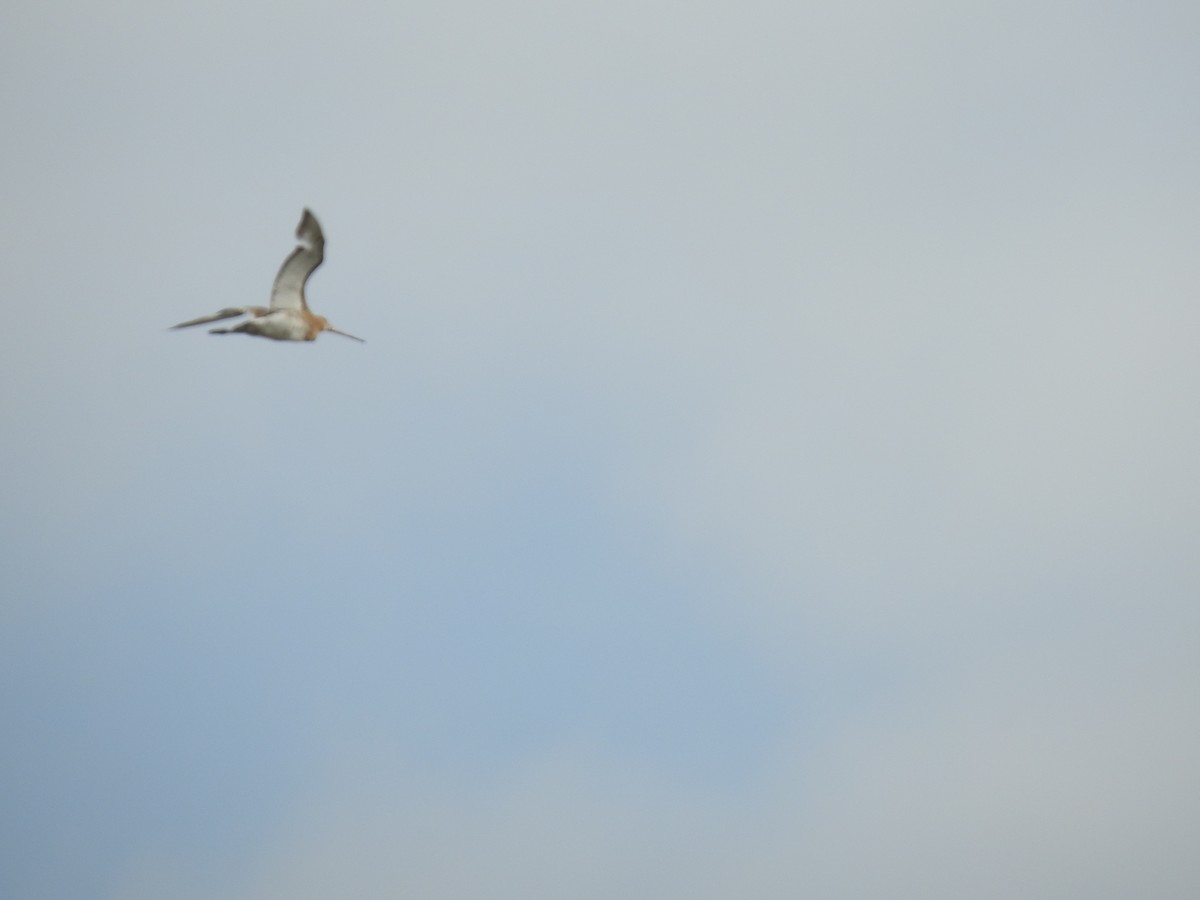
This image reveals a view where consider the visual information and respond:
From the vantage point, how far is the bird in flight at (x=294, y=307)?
5128 centimetres

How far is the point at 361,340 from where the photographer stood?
52.0 m

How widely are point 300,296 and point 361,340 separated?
3.06 metres

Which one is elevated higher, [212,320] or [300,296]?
[300,296]

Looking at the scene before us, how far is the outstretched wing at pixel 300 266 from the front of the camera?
51250mm

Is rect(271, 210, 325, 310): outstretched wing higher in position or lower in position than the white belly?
higher

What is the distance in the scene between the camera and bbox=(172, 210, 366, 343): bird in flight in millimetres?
51281

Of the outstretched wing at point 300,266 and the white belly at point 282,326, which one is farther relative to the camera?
the white belly at point 282,326

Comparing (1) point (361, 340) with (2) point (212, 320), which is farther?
(1) point (361, 340)

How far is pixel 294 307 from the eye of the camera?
5278 centimetres

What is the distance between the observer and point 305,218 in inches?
2010

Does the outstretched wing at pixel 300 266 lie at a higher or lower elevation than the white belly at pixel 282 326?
higher

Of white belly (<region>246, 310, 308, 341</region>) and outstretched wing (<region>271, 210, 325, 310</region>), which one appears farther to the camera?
white belly (<region>246, 310, 308, 341</region>)

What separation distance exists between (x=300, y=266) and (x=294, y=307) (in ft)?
5.40

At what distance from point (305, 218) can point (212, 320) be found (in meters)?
5.37
